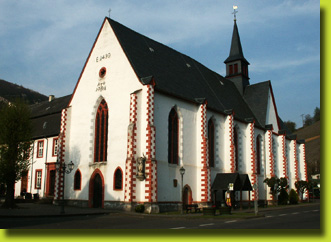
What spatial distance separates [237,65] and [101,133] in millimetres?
27623

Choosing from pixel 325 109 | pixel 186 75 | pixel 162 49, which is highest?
pixel 162 49

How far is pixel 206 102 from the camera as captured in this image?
33.9 meters

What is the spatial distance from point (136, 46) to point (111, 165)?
11.5m

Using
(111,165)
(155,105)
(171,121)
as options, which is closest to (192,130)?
(171,121)

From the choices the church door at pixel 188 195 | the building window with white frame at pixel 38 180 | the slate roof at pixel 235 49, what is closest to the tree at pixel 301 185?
the slate roof at pixel 235 49

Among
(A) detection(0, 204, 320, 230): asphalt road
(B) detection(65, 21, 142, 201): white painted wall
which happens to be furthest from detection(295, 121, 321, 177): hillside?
(A) detection(0, 204, 320, 230): asphalt road

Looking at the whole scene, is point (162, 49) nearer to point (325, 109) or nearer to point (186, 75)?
point (186, 75)

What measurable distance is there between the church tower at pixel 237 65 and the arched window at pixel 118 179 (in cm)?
2763

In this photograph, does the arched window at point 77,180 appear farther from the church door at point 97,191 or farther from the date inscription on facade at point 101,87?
the date inscription on facade at point 101,87

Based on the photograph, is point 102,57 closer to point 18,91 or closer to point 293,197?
point 293,197

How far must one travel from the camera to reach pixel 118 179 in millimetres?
28875

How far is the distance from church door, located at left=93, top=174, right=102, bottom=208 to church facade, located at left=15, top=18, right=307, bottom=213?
0.28 feet

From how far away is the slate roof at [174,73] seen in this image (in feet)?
104

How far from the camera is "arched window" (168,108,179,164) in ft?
101
